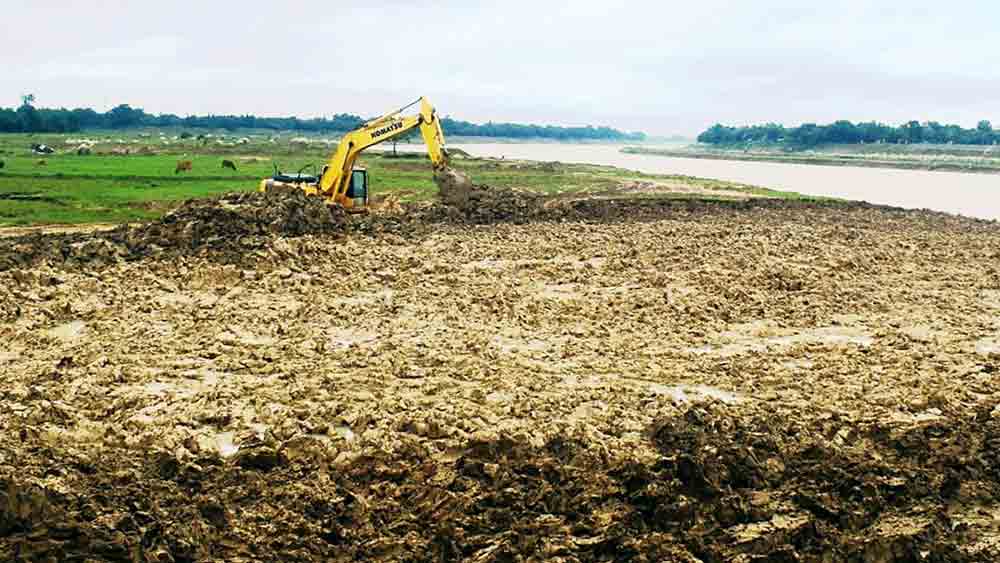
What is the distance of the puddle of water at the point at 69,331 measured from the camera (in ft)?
36.8

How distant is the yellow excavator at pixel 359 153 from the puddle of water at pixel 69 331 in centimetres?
1098

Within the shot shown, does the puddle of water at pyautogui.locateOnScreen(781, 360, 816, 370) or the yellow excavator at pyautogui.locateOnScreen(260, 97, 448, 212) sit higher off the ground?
the yellow excavator at pyautogui.locateOnScreen(260, 97, 448, 212)

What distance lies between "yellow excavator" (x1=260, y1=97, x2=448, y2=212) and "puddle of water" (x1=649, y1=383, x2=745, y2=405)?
47.2 feet

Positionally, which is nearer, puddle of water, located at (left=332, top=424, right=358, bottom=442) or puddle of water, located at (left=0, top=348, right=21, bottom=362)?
puddle of water, located at (left=332, top=424, right=358, bottom=442)

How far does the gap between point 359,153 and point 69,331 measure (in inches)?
483

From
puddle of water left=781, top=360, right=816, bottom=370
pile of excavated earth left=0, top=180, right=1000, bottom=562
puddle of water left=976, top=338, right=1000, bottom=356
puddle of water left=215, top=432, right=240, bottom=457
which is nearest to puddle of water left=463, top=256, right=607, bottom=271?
pile of excavated earth left=0, top=180, right=1000, bottom=562

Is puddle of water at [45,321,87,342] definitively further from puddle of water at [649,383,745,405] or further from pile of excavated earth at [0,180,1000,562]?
puddle of water at [649,383,745,405]

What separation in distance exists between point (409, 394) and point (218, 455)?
89.1 inches

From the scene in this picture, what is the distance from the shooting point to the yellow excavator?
74.4ft

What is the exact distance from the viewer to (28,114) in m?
101

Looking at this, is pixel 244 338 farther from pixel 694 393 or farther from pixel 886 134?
pixel 886 134

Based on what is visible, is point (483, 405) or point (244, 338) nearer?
point (483, 405)

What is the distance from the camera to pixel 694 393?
9.77m

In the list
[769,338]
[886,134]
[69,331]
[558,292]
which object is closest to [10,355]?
[69,331]
